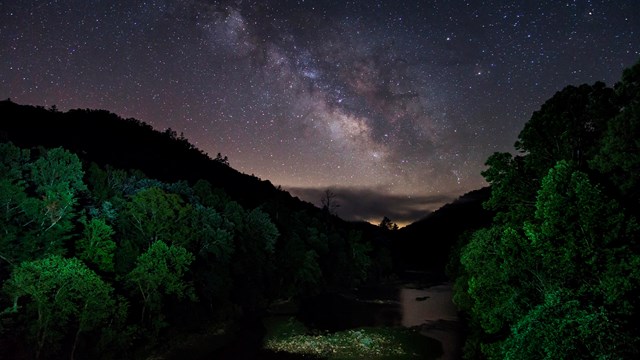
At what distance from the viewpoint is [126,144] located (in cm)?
14425

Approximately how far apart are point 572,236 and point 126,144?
150m

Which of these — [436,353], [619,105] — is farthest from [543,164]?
[436,353]

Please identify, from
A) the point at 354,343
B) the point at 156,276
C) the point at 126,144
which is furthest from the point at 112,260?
the point at 126,144

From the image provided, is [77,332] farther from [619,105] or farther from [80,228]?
[619,105]

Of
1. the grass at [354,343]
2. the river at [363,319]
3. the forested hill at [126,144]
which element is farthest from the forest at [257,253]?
the forested hill at [126,144]

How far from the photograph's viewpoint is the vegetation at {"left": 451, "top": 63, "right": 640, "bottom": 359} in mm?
12938

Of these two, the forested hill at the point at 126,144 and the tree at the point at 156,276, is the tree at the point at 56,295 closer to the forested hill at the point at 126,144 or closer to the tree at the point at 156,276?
the tree at the point at 156,276

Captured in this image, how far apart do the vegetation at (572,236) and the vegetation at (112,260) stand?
23355 millimetres

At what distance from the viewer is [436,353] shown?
37.1 m

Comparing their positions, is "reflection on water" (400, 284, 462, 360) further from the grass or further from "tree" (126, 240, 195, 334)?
"tree" (126, 240, 195, 334)

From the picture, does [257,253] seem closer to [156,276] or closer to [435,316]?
[156,276]

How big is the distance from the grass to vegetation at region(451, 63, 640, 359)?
18793 millimetres

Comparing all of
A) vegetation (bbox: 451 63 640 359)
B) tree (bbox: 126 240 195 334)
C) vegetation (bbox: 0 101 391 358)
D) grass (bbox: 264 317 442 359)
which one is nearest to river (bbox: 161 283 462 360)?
grass (bbox: 264 317 442 359)

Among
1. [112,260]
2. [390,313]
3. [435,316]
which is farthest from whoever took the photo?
[390,313]
